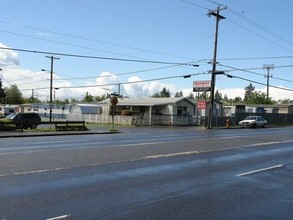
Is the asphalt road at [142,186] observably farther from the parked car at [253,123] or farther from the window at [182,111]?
the window at [182,111]

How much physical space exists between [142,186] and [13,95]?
147 metres

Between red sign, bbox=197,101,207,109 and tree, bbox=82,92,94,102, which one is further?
tree, bbox=82,92,94,102

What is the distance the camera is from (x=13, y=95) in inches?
5866

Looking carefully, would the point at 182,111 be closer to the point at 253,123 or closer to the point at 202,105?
the point at 202,105

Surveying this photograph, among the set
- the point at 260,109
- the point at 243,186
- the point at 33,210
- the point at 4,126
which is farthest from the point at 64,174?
the point at 260,109

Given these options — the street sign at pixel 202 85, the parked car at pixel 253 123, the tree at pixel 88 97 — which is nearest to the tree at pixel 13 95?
the tree at pixel 88 97

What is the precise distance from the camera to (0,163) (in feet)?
41.0

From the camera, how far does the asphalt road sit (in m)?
7.16

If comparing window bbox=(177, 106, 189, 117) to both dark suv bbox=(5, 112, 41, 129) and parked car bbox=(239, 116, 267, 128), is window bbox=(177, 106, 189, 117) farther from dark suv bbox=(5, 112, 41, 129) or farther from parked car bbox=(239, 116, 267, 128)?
dark suv bbox=(5, 112, 41, 129)

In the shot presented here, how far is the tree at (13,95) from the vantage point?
147875 millimetres

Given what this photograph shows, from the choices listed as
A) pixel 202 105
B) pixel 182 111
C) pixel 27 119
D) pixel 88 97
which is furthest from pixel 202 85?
pixel 88 97

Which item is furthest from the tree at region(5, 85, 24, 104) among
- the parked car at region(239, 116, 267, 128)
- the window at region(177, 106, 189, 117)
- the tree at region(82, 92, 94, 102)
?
the parked car at region(239, 116, 267, 128)

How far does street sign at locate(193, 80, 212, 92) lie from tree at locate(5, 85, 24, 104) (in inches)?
4231

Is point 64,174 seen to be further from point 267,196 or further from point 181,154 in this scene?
point 181,154
